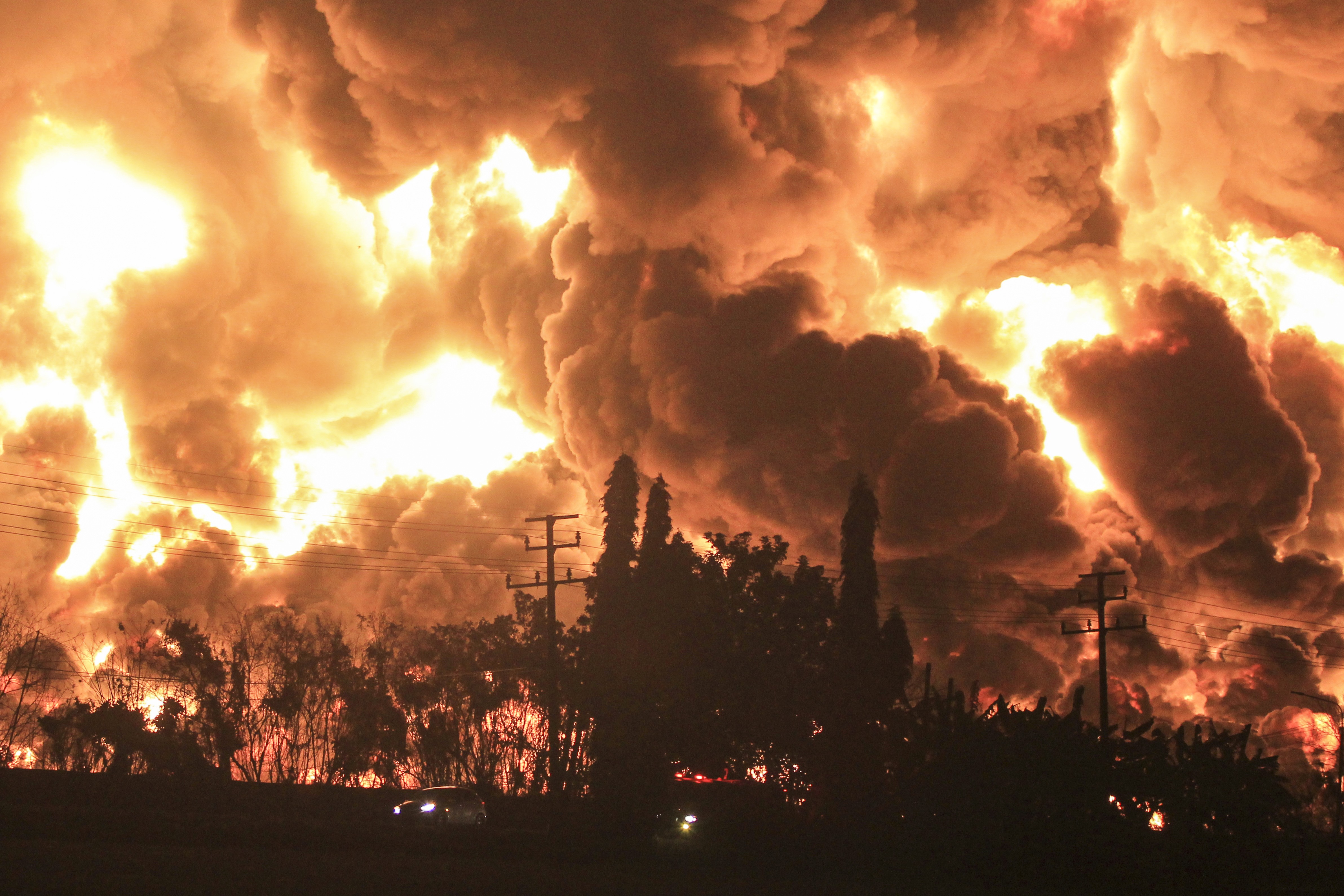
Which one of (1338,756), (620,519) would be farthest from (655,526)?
(1338,756)

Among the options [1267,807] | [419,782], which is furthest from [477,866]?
[419,782]

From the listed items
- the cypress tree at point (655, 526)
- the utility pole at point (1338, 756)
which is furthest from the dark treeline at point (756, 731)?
the utility pole at point (1338, 756)

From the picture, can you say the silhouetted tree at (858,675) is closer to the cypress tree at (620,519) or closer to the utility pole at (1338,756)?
the cypress tree at (620,519)

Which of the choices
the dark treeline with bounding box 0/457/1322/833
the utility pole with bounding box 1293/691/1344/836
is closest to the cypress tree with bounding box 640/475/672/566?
the dark treeline with bounding box 0/457/1322/833

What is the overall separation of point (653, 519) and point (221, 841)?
19.2 m

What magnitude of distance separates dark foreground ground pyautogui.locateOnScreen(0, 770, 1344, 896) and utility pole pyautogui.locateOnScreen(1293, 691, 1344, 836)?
2510cm

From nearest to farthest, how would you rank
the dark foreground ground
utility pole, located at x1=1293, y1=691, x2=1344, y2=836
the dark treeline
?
the dark foreground ground → the dark treeline → utility pole, located at x1=1293, y1=691, x2=1344, y2=836

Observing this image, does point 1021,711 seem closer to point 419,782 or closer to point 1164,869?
point 1164,869

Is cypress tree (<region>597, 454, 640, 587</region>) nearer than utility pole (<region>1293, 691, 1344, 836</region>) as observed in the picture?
Yes

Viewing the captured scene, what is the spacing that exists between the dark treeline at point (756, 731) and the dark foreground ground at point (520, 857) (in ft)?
4.11

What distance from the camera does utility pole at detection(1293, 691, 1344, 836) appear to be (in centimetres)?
6412

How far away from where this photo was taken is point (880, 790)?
3838cm

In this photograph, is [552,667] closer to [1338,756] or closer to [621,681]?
[621,681]

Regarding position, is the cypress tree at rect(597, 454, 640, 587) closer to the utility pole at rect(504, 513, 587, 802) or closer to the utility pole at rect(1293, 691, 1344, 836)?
the utility pole at rect(504, 513, 587, 802)
